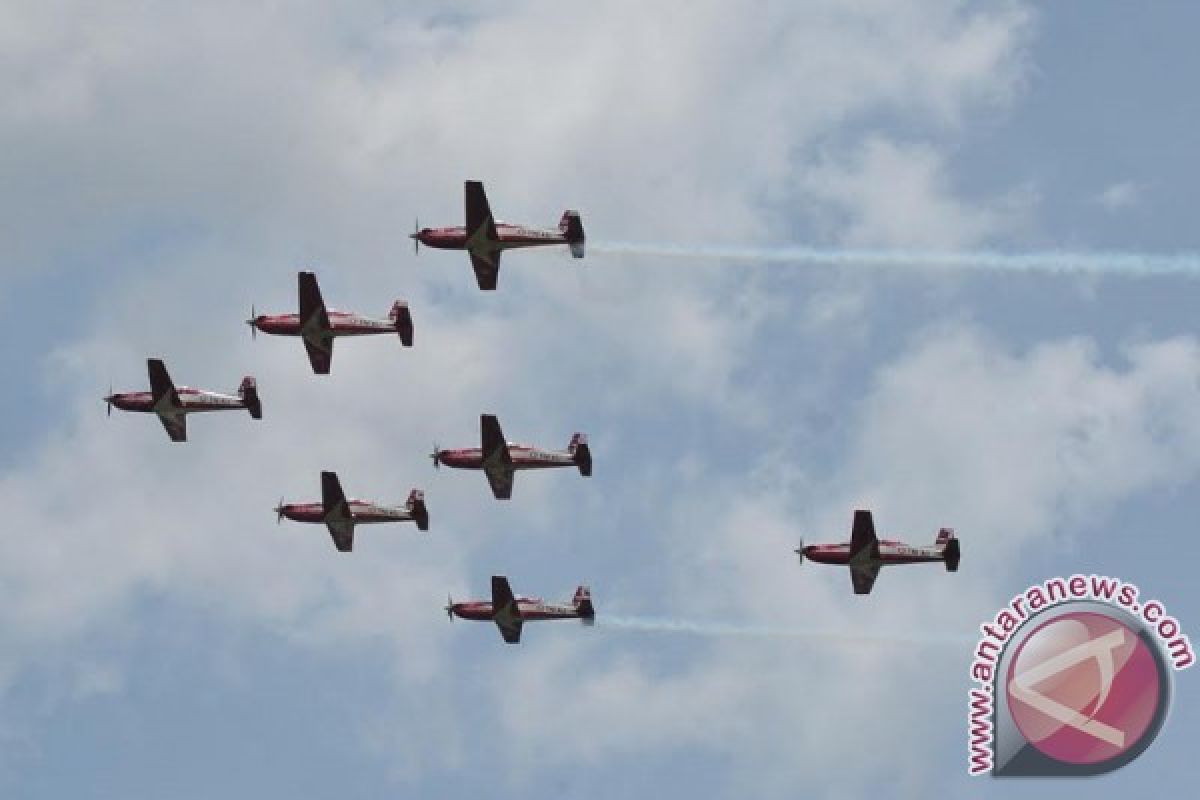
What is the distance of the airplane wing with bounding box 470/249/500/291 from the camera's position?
16225cm

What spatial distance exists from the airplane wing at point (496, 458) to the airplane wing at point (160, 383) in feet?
63.8

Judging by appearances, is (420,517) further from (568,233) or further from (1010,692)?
(1010,692)

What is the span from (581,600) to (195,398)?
29.0m

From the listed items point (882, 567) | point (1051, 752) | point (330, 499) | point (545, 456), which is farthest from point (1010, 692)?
point (330, 499)

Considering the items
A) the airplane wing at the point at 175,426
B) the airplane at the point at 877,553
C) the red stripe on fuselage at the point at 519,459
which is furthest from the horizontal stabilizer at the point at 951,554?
the airplane wing at the point at 175,426

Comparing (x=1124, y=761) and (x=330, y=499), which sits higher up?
(x=330, y=499)

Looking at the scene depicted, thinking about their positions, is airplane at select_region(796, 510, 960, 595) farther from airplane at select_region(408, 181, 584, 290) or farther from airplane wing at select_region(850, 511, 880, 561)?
airplane at select_region(408, 181, 584, 290)

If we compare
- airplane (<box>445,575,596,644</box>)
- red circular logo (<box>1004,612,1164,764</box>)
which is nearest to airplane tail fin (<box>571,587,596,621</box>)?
airplane (<box>445,575,596,644</box>)

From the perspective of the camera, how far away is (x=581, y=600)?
181m

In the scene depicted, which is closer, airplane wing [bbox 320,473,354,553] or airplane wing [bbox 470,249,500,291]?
airplane wing [bbox 470,249,500,291]

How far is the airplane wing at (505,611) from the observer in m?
179

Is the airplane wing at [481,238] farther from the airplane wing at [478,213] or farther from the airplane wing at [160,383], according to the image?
the airplane wing at [160,383]

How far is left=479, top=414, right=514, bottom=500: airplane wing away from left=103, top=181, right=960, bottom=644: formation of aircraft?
0.21 ft

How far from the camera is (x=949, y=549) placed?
16712 centimetres
